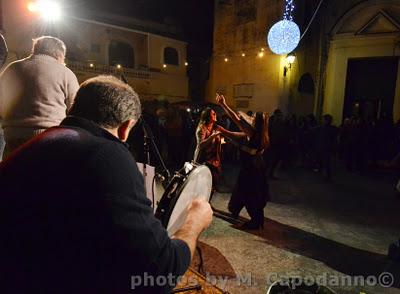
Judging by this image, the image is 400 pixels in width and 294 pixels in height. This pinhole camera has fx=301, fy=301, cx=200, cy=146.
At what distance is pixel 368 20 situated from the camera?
15.2m

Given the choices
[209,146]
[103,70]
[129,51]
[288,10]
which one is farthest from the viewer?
[129,51]

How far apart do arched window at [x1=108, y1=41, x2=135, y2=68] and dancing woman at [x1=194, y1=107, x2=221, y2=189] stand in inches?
726

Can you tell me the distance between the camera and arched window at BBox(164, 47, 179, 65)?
25078 mm

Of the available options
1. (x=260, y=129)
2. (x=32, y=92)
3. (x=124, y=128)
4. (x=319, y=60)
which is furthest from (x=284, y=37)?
(x=124, y=128)

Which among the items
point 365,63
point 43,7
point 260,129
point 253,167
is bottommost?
point 253,167

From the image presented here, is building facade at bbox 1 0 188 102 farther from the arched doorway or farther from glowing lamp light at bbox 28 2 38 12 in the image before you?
the arched doorway

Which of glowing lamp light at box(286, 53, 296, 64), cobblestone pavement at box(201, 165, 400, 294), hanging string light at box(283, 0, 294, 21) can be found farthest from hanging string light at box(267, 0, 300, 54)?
Result: cobblestone pavement at box(201, 165, 400, 294)

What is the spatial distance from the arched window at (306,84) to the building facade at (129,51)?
35.3 ft

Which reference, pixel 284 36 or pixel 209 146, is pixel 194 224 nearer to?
pixel 209 146

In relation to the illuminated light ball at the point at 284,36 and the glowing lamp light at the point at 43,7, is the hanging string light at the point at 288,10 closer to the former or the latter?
the illuminated light ball at the point at 284,36

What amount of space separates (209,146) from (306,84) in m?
14.3

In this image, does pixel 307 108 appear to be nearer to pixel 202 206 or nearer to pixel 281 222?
pixel 281 222

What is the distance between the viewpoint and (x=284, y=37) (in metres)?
15.5

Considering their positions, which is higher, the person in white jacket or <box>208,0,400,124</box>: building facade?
<box>208,0,400,124</box>: building facade
